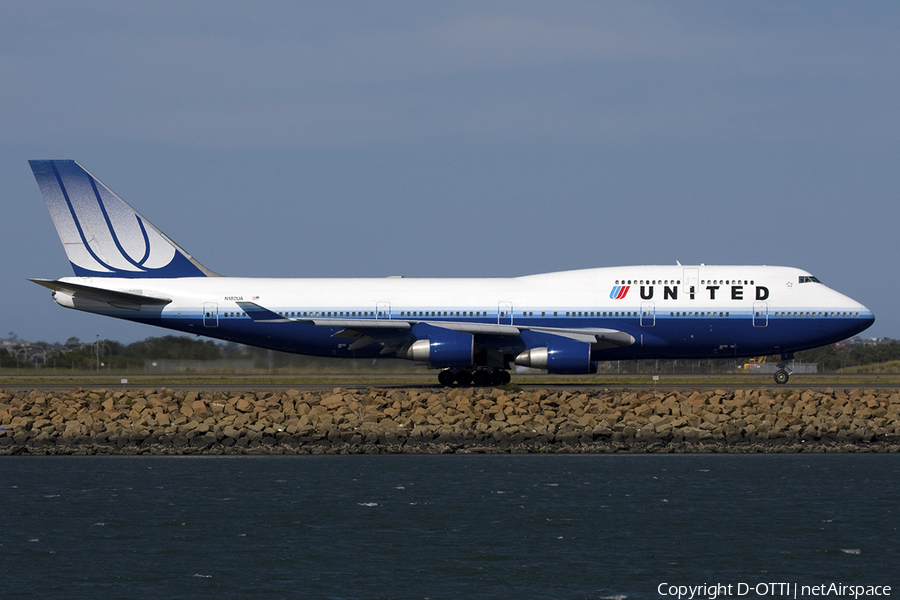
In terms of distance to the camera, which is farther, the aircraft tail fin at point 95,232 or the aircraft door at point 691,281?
the aircraft tail fin at point 95,232

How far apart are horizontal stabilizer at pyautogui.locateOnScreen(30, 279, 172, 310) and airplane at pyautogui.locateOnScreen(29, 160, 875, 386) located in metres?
0.05

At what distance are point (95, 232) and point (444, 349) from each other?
15439 millimetres

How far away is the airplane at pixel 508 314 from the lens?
117 ft

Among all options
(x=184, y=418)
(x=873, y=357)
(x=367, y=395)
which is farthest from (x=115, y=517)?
(x=873, y=357)

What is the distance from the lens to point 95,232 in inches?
1591

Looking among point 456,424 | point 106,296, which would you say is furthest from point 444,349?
point 106,296

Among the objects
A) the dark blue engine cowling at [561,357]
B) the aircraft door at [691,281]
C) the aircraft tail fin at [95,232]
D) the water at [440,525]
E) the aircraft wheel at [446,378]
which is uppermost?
the aircraft tail fin at [95,232]

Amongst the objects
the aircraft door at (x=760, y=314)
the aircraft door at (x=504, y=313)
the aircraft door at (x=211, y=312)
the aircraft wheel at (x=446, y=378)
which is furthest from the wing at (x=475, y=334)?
the aircraft door at (x=760, y=314)

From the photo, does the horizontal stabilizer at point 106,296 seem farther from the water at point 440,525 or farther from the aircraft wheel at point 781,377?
the aircraft wheel at point 781,377

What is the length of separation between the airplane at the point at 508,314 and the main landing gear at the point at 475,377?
0.16 ft

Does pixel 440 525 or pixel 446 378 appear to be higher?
pixel 446 378

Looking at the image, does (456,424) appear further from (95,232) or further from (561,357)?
(95,232)

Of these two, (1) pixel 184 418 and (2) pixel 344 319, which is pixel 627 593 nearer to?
(1) pixel 184 418

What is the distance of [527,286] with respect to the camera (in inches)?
1475
